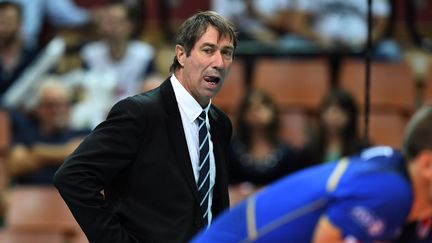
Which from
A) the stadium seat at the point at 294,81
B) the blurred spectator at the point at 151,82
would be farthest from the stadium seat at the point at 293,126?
the blurred spectator at the point at 151,82

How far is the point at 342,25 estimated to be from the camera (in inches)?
282

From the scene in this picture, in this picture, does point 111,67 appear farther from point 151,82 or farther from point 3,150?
point 3,150

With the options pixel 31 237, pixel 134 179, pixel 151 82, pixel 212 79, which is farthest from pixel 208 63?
pixel 151 82

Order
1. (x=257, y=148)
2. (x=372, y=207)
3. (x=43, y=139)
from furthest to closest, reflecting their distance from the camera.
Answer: (x=43, y=139)
(x=257, y=148)
(x=372, y=207)

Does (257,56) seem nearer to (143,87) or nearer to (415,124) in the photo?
(143,87)

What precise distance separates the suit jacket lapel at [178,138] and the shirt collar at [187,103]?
0.02 m

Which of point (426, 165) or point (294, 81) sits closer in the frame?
point (426, 165)

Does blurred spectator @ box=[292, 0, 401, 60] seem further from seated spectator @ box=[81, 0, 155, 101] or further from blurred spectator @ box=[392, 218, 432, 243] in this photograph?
blurred spectator @ box=[392, 218, 432, 243]

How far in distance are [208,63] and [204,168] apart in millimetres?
354

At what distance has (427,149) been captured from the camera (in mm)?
2660

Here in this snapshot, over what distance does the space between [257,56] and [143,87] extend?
3.41ft

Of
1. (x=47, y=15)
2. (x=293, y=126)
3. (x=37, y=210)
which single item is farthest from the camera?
(x=47, y=15)

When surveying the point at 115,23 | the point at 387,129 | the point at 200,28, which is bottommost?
the point at 387,129

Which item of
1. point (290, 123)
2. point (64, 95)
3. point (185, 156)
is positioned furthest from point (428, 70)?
point (185, 156)
